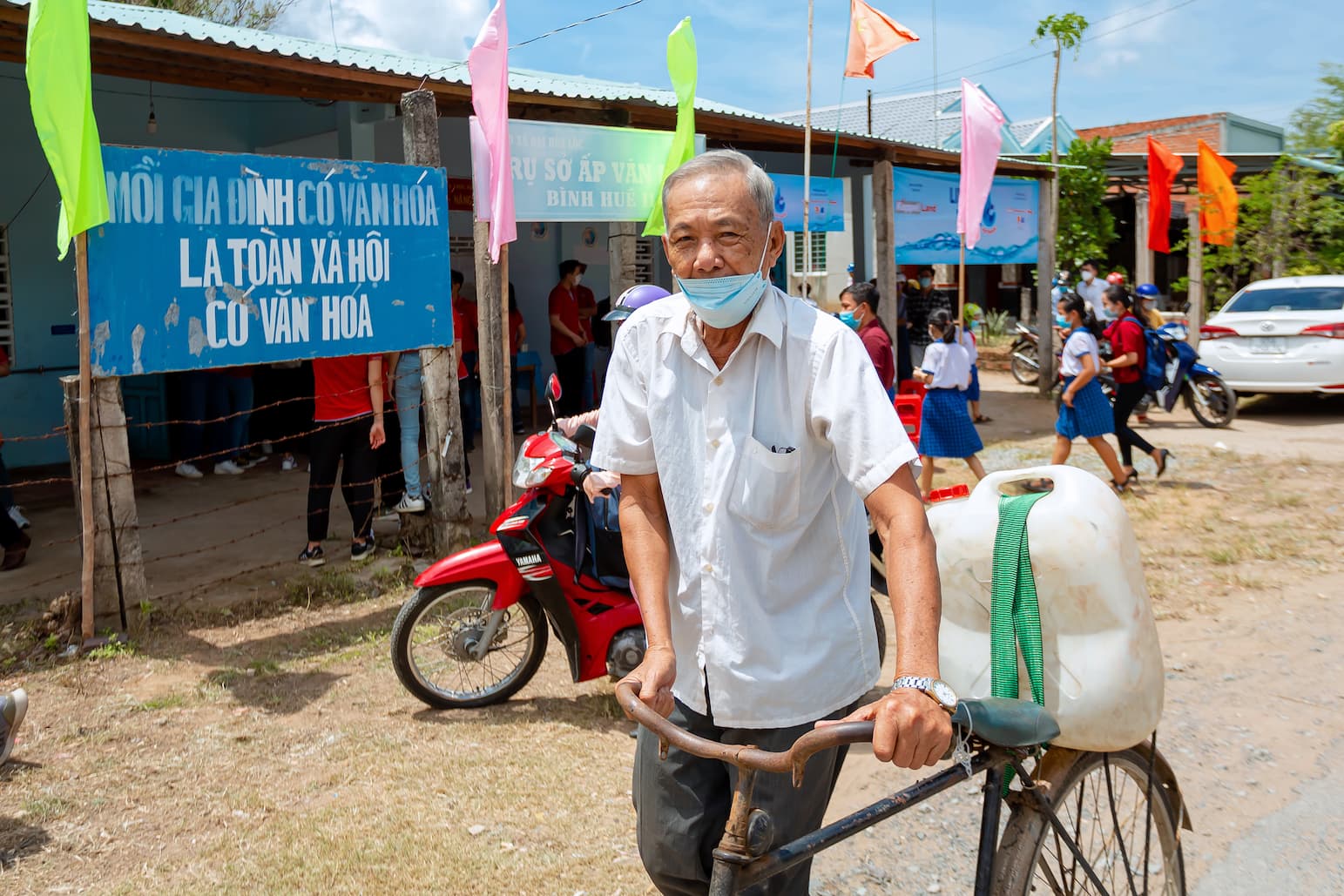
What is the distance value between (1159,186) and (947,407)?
344 inches

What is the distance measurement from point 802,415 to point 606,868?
2013 millimetres

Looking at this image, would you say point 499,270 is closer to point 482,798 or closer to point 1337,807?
point 482,798

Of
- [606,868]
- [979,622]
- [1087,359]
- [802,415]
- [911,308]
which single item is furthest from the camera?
[911,308]

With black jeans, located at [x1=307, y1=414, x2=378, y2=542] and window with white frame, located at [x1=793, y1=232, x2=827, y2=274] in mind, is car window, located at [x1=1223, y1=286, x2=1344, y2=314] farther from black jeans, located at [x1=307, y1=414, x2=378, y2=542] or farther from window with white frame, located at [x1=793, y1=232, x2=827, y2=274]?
black jeans, located at [x1=307, y1=414, x2=378, y2=542]

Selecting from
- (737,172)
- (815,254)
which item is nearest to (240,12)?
(815,254)

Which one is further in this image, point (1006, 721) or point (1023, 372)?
point (1023, 372)

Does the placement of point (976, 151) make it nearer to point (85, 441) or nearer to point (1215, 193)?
point (1215, 193)

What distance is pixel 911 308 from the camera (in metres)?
16.3

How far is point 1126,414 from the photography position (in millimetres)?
9570

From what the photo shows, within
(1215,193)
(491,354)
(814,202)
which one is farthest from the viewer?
(1215,193)

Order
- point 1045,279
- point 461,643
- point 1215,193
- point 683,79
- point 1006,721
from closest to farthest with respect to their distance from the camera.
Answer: point 1006,721, point 461,643, point 683,79, point 1045,279, point 1215,193

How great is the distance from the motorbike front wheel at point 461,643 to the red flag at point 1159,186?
42.9ft

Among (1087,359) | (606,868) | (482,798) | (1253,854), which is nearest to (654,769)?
(606,868)

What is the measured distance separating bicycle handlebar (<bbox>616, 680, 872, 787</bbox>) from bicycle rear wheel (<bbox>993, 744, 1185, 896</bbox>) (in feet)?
2.15
